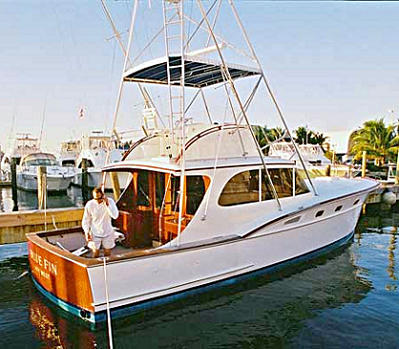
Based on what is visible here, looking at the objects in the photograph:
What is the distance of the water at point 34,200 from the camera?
2027cm

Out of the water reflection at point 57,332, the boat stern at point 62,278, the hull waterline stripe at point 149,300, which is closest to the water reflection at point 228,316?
the water reflection at point 57,332

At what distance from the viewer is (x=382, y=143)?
27094 mm

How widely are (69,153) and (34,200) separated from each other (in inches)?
618

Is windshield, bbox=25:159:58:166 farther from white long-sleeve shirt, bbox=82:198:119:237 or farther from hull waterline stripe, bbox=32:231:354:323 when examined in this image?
white long-sleeve shirt, bbox=82:198:119:237

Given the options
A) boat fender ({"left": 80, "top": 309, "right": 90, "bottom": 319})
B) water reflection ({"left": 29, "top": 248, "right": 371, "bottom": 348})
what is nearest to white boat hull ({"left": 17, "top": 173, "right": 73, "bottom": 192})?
water reflection ({"left": 29, "top": 248, "right": 371, "bottom": 348})

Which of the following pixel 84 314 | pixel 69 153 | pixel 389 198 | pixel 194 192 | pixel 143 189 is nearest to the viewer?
pixel 84 314

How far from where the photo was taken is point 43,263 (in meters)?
5.99

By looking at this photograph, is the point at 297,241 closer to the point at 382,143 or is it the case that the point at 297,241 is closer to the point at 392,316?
the point at 392,316

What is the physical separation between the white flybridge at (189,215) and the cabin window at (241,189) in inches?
0.8

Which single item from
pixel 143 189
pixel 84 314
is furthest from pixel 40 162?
pixel 84 314

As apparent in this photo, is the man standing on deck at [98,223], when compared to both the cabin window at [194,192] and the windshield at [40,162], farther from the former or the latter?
the windshield at [40,162]

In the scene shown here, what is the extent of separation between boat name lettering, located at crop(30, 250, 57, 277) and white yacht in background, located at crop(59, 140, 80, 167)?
30.3 metres

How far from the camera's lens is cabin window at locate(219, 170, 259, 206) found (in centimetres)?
690

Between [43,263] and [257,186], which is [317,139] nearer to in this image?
[257,186]
